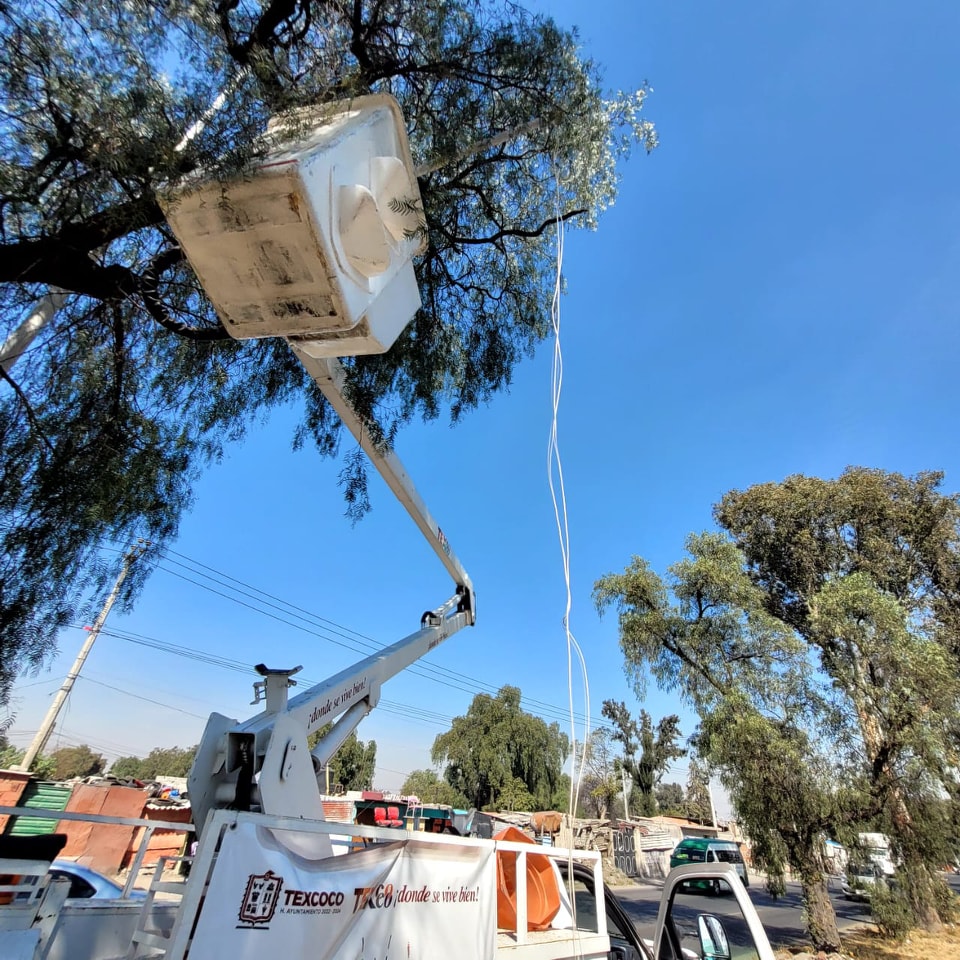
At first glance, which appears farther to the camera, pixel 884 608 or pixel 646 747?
pixel 646 747

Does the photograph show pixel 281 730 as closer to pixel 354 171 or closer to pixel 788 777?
pixel 354 171

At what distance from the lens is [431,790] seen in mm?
36375

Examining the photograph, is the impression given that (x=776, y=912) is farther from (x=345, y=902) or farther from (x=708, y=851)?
(x=345, y=902)

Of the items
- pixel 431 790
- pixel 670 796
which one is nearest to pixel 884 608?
pixel 431 790

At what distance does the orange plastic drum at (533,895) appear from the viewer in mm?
4125

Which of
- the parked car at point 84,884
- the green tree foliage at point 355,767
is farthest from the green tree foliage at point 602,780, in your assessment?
the parked car at point 84,884

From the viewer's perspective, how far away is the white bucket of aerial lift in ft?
6.89

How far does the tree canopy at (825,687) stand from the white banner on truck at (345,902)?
9.25m

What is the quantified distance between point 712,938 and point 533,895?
55.7 inches

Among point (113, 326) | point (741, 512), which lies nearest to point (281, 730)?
point (113, 326)

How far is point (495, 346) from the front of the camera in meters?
5.82

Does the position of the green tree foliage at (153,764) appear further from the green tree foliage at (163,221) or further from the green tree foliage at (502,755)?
the green tree foliage at (163,221)

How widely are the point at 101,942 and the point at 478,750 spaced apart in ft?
109

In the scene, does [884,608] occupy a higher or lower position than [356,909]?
higher
